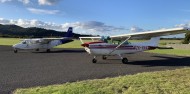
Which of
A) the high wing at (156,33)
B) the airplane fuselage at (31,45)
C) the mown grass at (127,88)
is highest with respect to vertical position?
the high wing at (156,33)

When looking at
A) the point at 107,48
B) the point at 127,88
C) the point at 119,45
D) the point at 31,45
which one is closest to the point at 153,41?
the point at 119,45

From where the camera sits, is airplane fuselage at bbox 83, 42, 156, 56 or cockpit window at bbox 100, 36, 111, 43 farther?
cockpit window at bbox 100, 36, 111, 43

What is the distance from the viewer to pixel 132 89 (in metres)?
8.87

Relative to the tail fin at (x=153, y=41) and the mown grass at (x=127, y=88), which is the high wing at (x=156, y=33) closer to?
the tail fin at (x=153, y=41)

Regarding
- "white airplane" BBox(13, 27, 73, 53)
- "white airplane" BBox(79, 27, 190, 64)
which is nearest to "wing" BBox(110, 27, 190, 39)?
"white airplane" BBox(79, 27, 190, 64)

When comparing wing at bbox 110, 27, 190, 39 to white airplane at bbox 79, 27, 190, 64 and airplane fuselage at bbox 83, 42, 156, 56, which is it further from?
airplane fuselage at bbox 83, 42, 156, 56

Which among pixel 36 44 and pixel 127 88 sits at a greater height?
pixel 36 44

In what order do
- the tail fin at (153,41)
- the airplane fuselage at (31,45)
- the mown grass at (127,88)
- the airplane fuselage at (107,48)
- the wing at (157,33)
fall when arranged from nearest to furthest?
1. the mown grass at (127,88)
2. the wing at (157,33)
3. the airplane fuselage at (107,48)
4. the tail fin at (153,41)
5. the airplane fuselage at (31,45)

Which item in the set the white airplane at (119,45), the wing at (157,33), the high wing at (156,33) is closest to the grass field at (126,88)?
the wing at (157,33)

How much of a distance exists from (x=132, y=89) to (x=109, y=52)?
33.6 ft

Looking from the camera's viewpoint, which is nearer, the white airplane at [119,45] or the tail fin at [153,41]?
the white airplane at [119,45]

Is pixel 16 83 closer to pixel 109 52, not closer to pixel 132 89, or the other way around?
pixel 132 89

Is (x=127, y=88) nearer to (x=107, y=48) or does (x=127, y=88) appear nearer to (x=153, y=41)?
(x=107, y=48)

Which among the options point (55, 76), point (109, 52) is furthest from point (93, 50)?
point (55, 76)
